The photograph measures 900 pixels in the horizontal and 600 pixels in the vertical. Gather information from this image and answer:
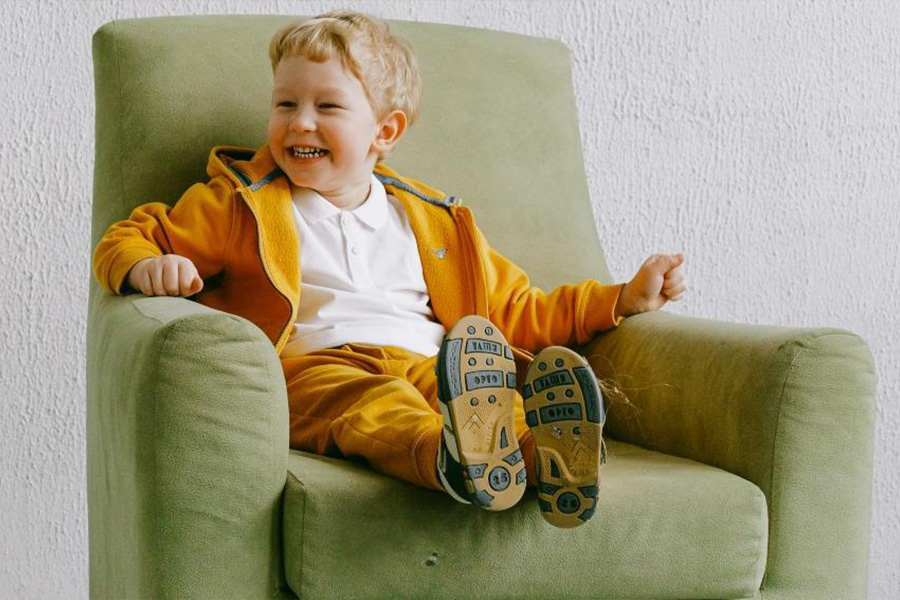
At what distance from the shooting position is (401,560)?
3.40ft

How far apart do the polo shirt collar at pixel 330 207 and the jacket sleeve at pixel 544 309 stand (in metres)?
0.14

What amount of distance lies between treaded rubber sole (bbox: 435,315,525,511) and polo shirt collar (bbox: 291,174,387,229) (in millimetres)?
469

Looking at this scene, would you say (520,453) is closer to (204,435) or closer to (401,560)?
(401,560)

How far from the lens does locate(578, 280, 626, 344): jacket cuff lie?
1506 mm

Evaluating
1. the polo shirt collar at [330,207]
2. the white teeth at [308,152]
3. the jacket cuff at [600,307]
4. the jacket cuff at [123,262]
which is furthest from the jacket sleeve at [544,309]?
the jacket cuff at [123,262]

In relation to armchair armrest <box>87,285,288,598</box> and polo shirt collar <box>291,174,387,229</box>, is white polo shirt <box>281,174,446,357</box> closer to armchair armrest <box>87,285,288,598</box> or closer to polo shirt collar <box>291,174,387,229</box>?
polo shirt collar <box>291,174,387,229</box>

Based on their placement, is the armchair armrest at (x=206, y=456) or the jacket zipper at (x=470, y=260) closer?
the armchair armrest at (x=206, y=456)

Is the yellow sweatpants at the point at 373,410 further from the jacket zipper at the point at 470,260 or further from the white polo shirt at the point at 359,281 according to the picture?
the jacket zipper at the point at 470,260

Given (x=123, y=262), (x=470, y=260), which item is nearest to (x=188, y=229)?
(x=123, y=262)

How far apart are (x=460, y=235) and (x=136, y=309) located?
50 centimetres

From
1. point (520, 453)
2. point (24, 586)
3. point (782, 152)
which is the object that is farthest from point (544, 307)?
point (24, 586)

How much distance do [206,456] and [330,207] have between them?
520 mm

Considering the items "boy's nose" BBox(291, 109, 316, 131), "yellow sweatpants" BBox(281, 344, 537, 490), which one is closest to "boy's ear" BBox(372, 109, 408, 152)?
"boy's nose" BBox(291, 109, 316, 131)

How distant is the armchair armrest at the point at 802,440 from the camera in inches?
47.6
